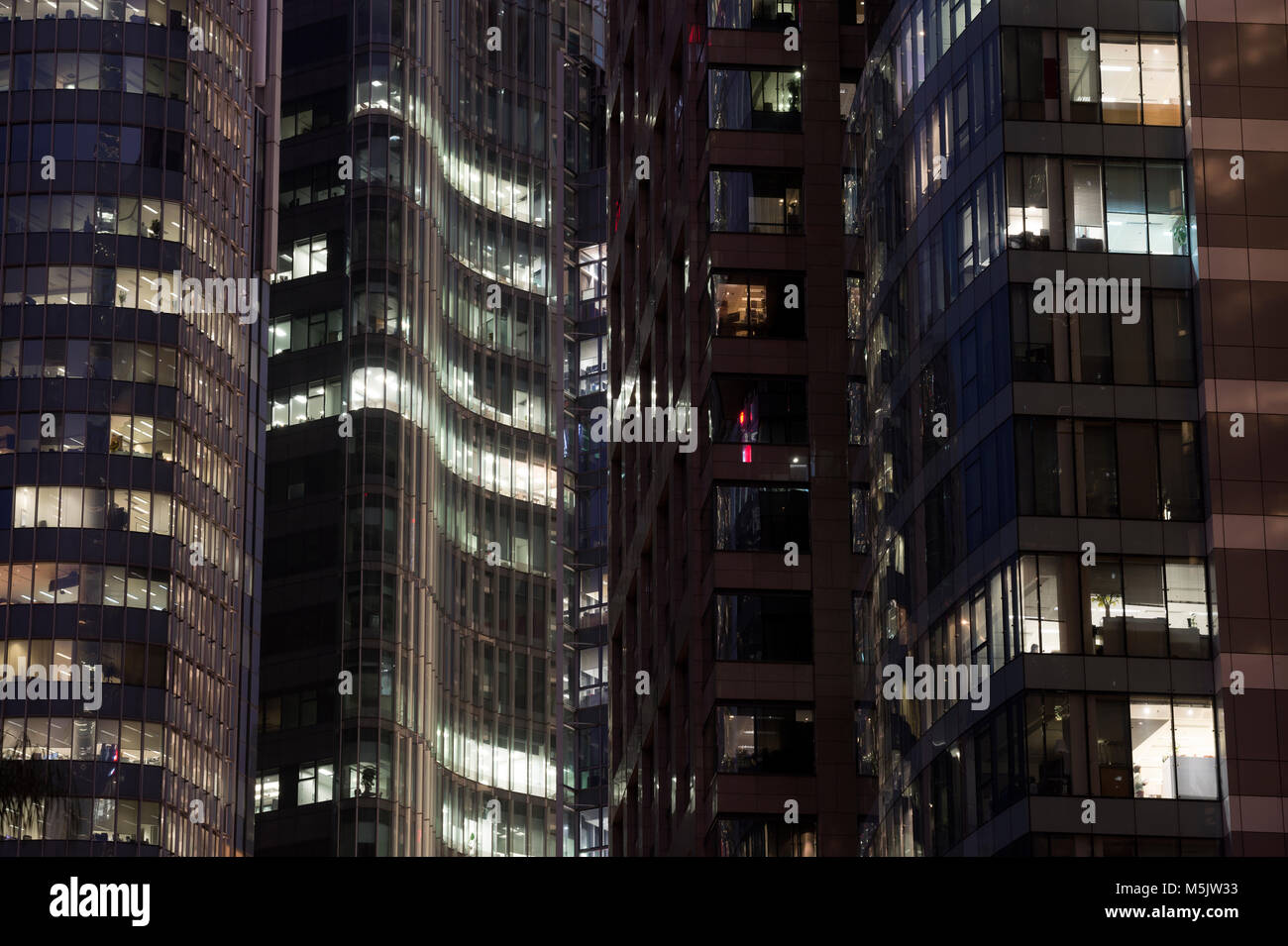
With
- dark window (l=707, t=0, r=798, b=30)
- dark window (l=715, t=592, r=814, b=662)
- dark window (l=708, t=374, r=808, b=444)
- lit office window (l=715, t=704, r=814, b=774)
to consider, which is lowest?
lit office window (l=715, t=704, r=814, b=774)

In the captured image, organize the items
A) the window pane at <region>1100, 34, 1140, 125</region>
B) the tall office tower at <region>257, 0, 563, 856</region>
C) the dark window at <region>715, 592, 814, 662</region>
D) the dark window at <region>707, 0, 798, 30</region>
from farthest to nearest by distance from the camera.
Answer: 1. the tall office tower at <region>257, 0, 563, 856</region>
2. the dark window at <region>707, 0, 798, 30</region>
3. the dark window at <region>715, 592, 814, 662</region>
4. the window pane at <region>1100, 34, 1140, 125</region>

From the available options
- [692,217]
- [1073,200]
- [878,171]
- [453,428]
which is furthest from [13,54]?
[1073,200]

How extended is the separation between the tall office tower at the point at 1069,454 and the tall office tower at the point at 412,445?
92.6 metres

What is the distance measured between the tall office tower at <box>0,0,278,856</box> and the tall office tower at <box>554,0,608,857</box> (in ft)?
94.6

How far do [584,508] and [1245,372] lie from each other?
11784 cm

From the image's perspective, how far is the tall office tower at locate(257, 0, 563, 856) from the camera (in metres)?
170

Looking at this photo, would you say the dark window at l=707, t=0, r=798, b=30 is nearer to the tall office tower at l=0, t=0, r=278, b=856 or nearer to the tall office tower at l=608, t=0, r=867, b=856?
the tall office tower at l=608, t=0, r=867, b=856

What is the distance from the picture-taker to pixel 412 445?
177375 millimetres

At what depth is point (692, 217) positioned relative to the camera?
99.8m

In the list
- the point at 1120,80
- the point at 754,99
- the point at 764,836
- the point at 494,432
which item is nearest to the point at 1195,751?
the point at 1120,80

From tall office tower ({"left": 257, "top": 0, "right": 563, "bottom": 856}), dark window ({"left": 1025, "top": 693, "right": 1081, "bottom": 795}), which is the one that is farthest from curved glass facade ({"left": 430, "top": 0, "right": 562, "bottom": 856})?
dark window ({"left": 1025, "top": 693, "right": 1081, "bottom": 795})

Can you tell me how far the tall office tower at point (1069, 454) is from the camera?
70.1 m

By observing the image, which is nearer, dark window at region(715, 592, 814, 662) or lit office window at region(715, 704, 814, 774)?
lit office window at region(715, 704, 814, 774)

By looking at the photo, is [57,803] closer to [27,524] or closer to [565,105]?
[27,524]
